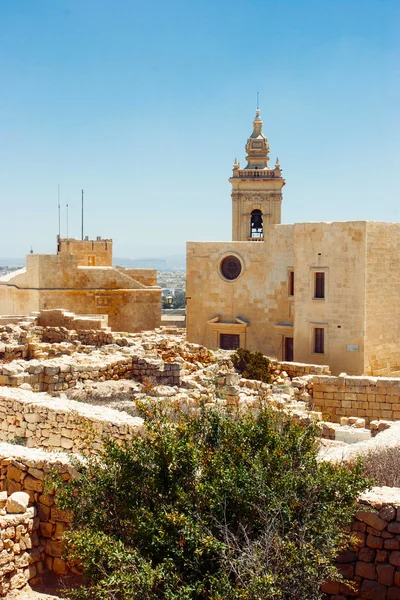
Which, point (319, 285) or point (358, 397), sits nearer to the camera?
point (358, 397)

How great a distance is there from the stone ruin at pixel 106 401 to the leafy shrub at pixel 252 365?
0.23 metres

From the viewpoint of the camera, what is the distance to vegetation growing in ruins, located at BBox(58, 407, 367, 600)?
4473mm

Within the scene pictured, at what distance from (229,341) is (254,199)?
61.3 feet

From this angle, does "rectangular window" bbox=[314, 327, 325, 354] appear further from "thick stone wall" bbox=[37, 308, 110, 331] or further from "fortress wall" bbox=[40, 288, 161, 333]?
"fortress wall" bbox=[40, 288, 161, 333]

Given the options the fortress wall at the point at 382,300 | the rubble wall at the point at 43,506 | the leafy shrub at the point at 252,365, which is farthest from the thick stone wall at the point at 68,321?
the rubble wall at the point at 43,506

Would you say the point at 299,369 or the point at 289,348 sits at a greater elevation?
the point at 299,369

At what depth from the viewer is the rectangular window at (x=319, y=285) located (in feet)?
64.9

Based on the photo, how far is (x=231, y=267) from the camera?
23281 mm

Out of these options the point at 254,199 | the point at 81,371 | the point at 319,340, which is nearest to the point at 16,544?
the point at 81,371

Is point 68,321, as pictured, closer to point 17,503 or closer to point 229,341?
point 229,341

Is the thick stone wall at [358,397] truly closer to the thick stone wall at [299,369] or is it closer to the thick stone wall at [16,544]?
the thick stone wall at [299,369]

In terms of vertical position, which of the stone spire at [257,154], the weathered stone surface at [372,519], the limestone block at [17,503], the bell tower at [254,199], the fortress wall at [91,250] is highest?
the stone spire at [257,154]

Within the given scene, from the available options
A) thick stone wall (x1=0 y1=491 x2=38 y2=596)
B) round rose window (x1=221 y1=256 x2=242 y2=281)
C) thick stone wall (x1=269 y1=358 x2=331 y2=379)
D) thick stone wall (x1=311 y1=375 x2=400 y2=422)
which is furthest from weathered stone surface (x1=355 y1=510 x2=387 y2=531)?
round rose window (x1=221 y1=256 x2=242 y2=281)

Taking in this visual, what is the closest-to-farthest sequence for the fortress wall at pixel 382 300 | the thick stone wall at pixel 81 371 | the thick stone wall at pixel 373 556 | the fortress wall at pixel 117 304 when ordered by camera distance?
the thick stone wall at pixel 373 556 < the thick stone wall at pixel 81 371 < the fortress wall at pixel 382 300 < the fortress wall at pixel 117 304
